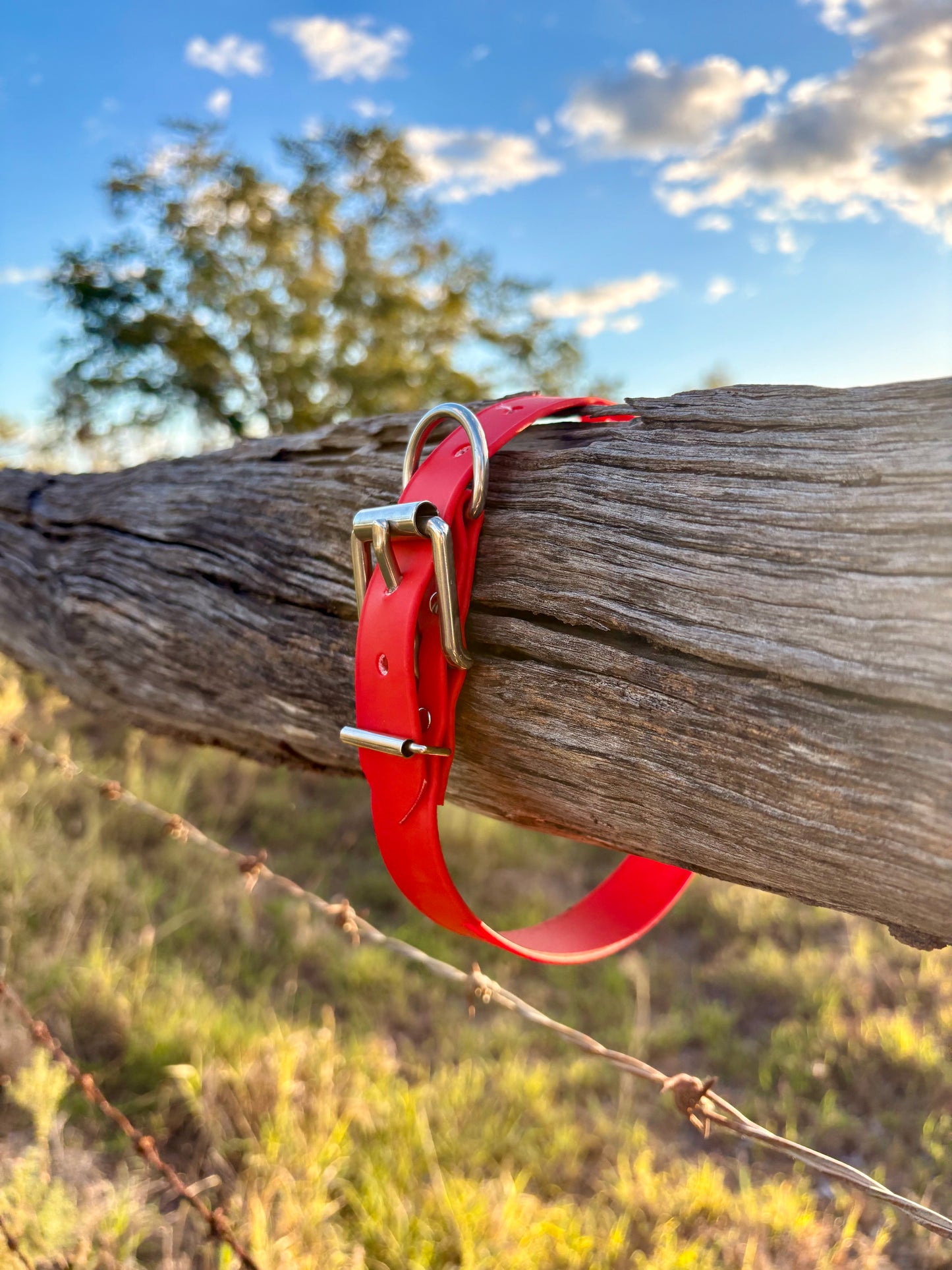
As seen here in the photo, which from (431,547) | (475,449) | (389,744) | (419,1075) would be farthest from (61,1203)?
(475,449)

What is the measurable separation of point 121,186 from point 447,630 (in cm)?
1389

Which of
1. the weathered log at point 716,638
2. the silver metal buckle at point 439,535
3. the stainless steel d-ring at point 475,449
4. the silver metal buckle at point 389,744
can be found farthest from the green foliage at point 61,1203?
the stainless steel d-ring at point 475,449

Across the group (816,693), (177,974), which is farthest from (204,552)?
(177,974)

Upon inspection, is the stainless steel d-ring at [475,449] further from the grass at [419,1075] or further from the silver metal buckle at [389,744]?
the grass at [419,1075]

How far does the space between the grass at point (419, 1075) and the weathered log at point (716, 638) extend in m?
1.43

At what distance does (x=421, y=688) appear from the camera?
112 centimetres

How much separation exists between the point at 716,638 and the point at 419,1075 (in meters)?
2.67

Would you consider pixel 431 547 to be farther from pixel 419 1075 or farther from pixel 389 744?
pixel 419 1075

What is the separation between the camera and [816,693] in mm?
897

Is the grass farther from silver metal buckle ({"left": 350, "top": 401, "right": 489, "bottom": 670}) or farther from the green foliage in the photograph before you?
silver metal buckle ({"left": 350, "top": 401, "right": 489, "bottom": 670})

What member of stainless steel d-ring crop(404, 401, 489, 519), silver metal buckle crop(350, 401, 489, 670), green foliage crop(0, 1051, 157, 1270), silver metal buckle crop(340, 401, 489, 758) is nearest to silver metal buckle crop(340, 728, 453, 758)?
silver metal buckle crop(340, 401, 489, 758)

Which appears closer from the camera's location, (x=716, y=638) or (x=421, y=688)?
(x=716, y=638)

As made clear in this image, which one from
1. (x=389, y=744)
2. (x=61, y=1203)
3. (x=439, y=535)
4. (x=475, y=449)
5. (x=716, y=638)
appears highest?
(x=475, y=449)

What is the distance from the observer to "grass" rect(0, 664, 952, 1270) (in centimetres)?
217
